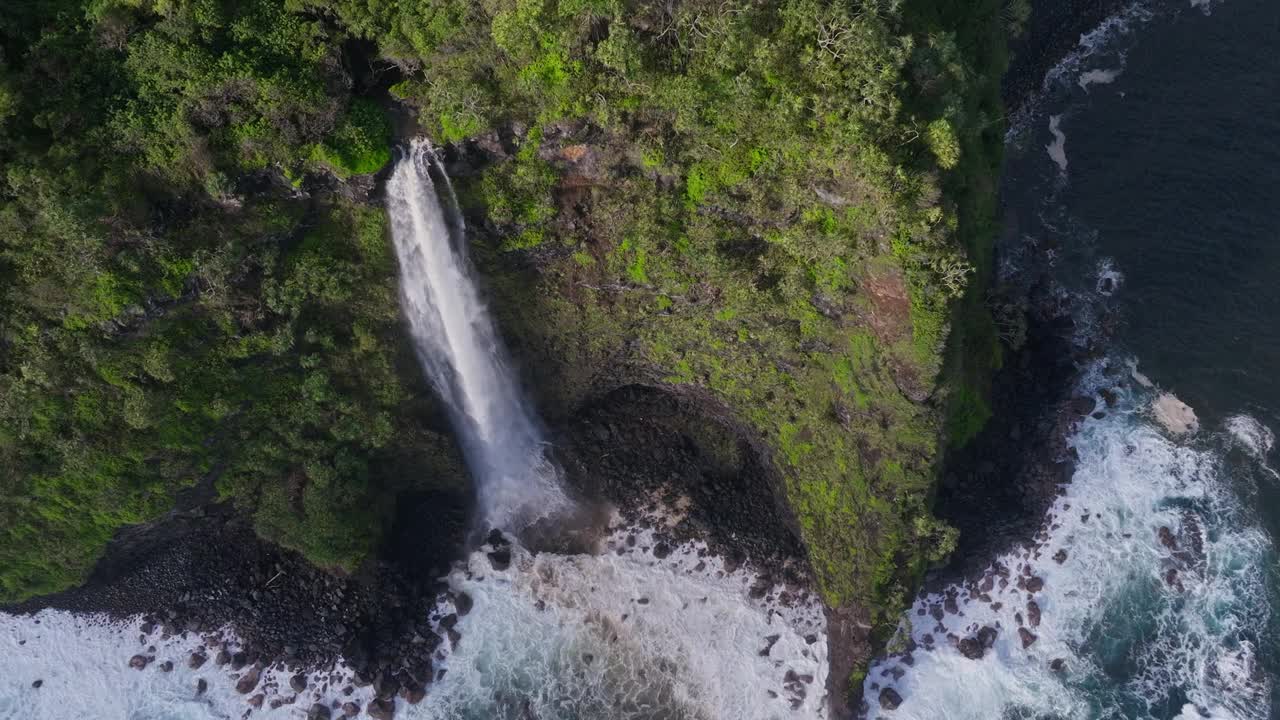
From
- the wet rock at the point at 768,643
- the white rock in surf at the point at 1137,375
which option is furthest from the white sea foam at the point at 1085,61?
the wet rock at the point at 768,643

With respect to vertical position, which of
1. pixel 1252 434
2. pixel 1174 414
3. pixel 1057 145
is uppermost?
pixel 1057 145

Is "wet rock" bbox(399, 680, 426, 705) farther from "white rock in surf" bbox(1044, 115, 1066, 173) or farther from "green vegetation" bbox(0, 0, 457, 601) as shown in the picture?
"white rock in surf" bbox(1044, 115, 1066, 173)

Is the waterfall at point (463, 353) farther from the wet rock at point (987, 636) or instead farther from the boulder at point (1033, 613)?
the boulder at point (1033, 613)

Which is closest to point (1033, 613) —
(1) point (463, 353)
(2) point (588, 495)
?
(2) point (588, 495)

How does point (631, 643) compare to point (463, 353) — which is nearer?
point (463, 353)

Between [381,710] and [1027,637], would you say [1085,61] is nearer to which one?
[1027,637]

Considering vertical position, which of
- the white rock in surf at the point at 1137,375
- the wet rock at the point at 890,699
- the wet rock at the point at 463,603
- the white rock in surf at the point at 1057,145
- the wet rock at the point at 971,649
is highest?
the white rock in surf at the point at 1057,145
